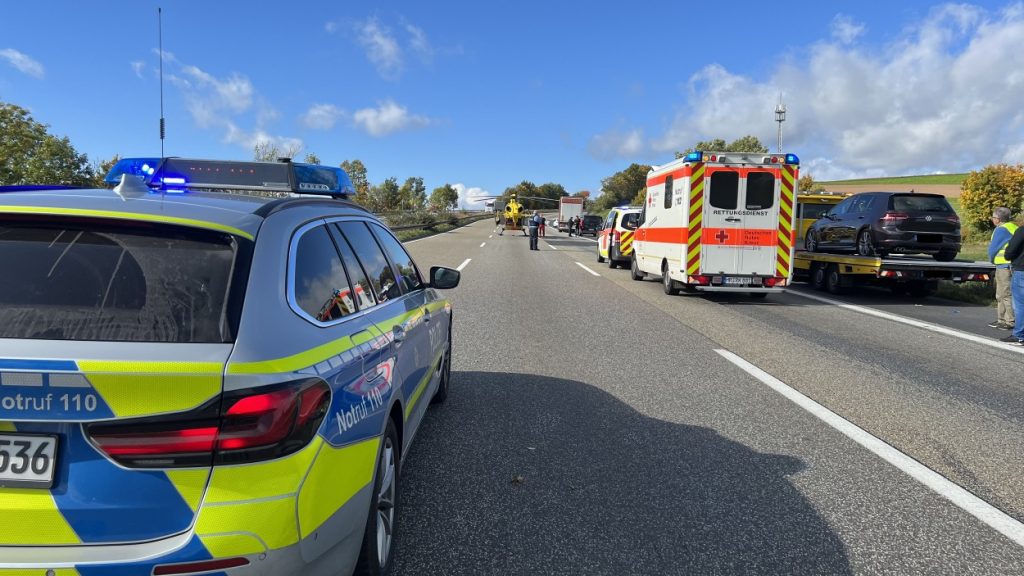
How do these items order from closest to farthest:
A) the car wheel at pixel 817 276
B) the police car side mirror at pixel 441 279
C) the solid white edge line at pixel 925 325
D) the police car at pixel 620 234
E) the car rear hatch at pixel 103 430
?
the car rear hatch at pixel 103 430
the police car side mirror at pixel 441 279
the solid white edge line at pixel 925 325
the car wheel at pixel 817 276
the police car at pixel 620 234

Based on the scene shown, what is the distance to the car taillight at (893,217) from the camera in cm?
1292

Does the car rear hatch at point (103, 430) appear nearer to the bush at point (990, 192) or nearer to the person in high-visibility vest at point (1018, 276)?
the person in high-visibility vest at point (1018, 276)

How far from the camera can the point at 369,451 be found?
2564 mm

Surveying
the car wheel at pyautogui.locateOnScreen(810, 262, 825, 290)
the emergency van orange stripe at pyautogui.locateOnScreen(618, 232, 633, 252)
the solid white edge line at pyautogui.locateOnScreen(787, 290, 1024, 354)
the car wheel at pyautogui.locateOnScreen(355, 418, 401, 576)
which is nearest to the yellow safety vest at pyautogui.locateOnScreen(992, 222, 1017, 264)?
the solid white edge line at pyautogui.locateOnScreen(787, 290, 1024, 354)

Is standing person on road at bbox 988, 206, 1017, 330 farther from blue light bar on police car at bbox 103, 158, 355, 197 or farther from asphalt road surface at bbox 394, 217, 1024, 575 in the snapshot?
blue light bar on police car at bbox 103, 158, 355, 197

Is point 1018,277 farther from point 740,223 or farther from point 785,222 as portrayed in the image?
point 740,223

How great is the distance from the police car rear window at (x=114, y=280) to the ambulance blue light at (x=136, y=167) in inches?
101

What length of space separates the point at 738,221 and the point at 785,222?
0.95 m

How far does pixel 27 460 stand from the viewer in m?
1.86

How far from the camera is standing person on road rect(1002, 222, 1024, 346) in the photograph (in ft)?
28.1

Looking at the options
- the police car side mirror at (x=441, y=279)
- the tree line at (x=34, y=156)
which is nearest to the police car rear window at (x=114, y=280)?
the police car side mirror at (x=441, y=279)

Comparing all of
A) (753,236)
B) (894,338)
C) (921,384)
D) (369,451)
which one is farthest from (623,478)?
(753,236)

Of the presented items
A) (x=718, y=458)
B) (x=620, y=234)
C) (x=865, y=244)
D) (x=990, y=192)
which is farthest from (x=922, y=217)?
(x=990, y=192)

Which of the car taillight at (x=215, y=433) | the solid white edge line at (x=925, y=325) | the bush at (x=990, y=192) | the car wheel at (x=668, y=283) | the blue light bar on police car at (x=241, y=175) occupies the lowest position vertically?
the solid white edge line at (x=925, y=325)
